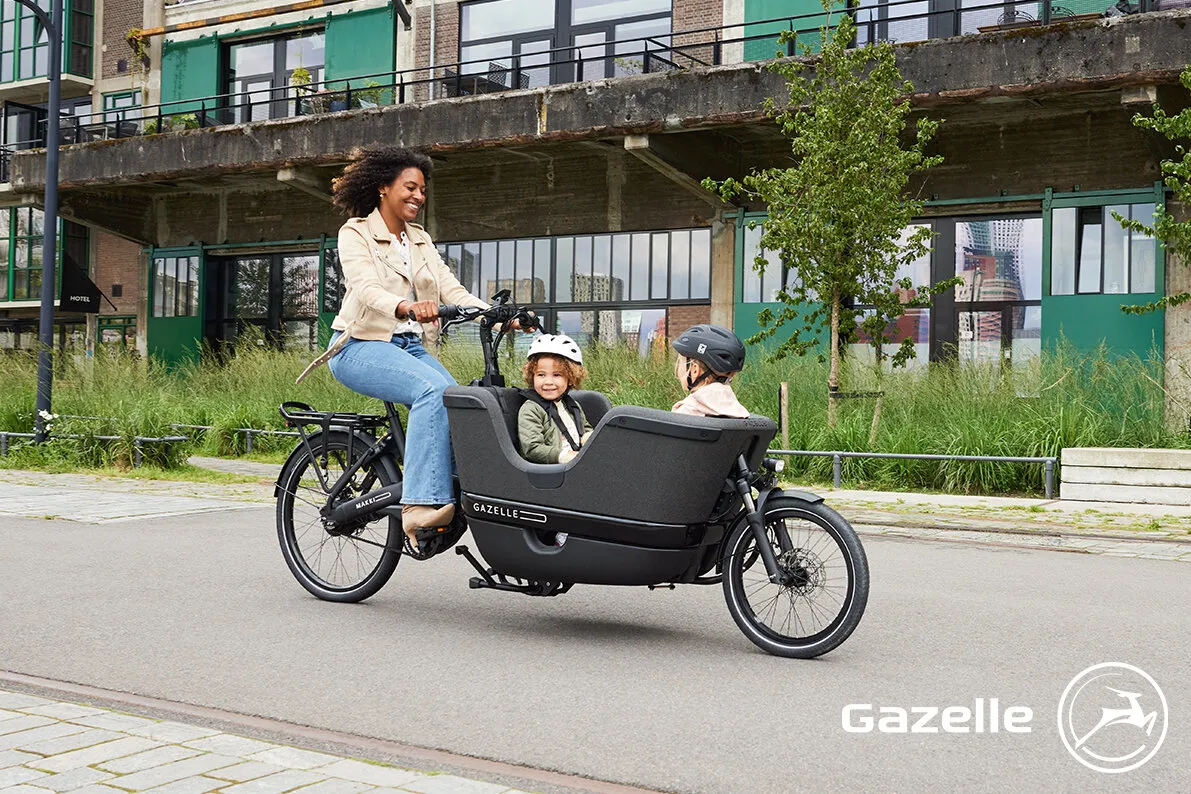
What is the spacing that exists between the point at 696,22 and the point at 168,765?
2241 cm

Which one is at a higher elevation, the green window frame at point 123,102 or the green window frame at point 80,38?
the green window frame at point 80,38

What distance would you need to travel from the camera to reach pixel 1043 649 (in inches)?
212

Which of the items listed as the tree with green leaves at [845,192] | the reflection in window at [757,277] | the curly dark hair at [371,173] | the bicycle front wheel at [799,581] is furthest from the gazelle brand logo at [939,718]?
the reflection in window at [757,277]

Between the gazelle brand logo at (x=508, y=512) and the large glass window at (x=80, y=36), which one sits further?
the large glass window at (x=80, y=36)

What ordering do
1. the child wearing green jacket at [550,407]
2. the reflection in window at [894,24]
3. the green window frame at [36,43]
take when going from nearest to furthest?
1. the child wearing green jacket at [550,407]
2. the reflection in window at [894,24]
3. the green window frame at [36,43]

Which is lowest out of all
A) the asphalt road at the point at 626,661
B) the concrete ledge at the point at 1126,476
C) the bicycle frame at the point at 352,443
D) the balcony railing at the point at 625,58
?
the asphalt road at the point at 626,661

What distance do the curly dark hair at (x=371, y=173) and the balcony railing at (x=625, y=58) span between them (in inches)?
466

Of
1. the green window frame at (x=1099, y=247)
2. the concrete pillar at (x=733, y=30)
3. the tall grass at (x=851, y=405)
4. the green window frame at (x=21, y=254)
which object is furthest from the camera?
the green window frame at (x=21, y=254)

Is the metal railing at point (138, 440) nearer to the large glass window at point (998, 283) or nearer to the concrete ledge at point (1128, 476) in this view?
the concrete ledge at point (1128, 476)

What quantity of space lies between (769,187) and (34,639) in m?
12.5

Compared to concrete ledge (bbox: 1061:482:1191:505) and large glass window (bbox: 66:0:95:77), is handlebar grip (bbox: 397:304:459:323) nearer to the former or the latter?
concrete ledge (bbox: 1061:482:1191:505)

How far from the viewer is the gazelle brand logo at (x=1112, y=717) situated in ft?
12.7

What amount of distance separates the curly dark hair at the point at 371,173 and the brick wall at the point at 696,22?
1809 cm

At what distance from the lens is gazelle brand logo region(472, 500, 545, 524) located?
18.1 feet
